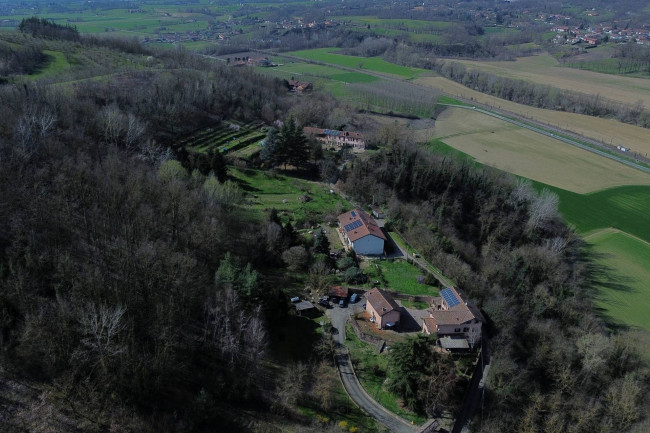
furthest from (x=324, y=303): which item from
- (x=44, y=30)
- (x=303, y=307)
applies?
(x=44, y=30)

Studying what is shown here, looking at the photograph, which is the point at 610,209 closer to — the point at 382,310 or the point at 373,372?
the point at 382,310

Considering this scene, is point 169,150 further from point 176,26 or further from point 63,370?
point 176,26

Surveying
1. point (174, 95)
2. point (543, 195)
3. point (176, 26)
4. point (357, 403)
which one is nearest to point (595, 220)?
point (543, 195)

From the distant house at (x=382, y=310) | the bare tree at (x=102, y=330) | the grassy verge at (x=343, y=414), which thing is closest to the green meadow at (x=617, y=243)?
the distant house at (x=382, y=310)

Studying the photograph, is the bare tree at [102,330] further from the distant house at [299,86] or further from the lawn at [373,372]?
the distant house at [299,86]

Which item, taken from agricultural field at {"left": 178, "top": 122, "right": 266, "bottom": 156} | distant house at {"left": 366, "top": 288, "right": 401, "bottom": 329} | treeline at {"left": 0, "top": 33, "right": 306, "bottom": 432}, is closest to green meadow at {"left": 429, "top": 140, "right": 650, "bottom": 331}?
distant house at {"left": 366, "top": 288, "right": 401, "bottom": 329}
